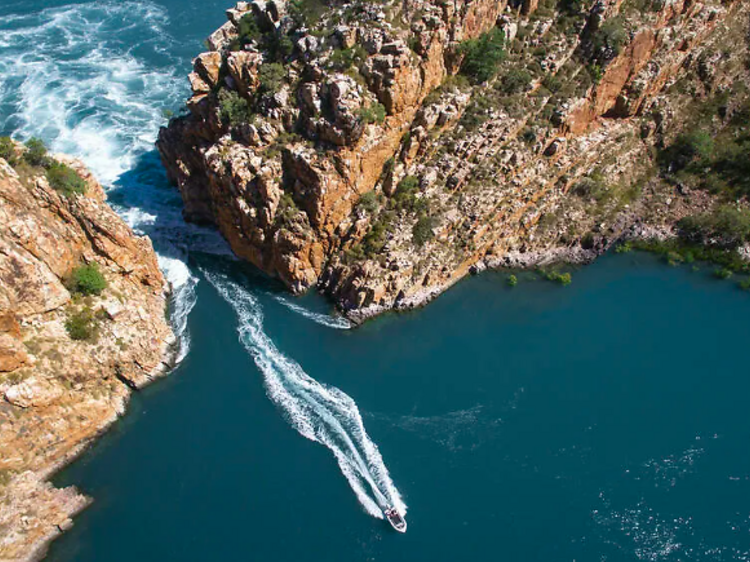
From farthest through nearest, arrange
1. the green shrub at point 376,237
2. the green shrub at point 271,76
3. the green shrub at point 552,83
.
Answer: the green shrub at point 552,83, the green shrub at point 376,237, the green shrub at point 271,76

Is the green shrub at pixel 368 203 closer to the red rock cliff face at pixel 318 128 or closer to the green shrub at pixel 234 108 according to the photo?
the red rock cliff face at pixel 318 128

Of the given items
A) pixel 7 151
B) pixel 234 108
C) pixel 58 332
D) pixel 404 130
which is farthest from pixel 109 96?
pixel 404 130

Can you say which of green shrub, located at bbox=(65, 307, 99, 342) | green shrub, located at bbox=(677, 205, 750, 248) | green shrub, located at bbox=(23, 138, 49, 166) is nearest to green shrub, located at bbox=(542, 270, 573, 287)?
green shrub, located at bbox=(677, 205, 750, 248)

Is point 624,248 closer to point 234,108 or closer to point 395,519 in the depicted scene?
point 395,519

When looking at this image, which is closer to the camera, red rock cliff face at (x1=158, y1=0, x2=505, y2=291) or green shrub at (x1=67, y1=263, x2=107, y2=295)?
green shrub at (x1=67, y1=263, x2=107, y2=295)

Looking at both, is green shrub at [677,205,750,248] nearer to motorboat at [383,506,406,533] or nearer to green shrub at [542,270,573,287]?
green shrub at [542,270,573,287]

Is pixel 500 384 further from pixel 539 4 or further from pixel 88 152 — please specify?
pixel 88 152

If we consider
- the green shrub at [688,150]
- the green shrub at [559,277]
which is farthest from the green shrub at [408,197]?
the green shrub at [688,150]
